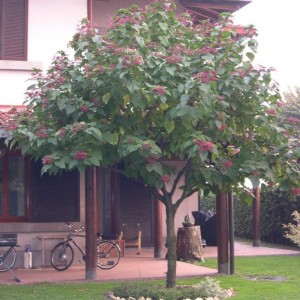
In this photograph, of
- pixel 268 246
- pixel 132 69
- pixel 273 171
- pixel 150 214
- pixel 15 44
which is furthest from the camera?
pixel 268 246

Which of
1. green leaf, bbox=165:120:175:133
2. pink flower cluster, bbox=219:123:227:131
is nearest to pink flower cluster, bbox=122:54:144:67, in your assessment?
green leaf, bbox=165:120:175:133

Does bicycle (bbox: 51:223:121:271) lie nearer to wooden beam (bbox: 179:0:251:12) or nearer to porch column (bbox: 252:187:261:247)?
wooden beam (bbox: 179:0:251:12)

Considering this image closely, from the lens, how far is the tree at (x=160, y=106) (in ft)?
30.3

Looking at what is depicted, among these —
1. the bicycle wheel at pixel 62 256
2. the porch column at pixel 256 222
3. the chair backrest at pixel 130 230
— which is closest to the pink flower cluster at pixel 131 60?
the bicycle wheel at pixel 62 256

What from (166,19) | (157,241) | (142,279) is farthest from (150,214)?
(166,19)

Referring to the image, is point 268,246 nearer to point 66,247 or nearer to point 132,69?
point 66,247

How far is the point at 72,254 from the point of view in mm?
14766

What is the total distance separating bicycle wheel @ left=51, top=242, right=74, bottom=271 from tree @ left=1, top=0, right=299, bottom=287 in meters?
4.41

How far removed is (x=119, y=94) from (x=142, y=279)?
15.9 ft

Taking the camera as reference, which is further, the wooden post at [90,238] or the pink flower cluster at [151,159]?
the wooden post at [90,238]

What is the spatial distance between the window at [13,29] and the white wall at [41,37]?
13cm

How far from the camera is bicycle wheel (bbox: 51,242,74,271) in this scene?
1454 centimetres

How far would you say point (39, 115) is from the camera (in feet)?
34.0

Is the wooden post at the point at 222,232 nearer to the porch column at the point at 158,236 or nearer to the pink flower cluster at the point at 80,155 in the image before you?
the porch column at the point at 158,236
